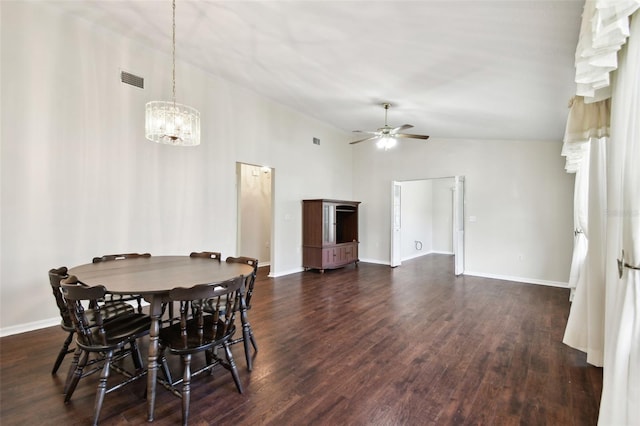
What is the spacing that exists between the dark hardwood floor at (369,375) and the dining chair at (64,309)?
0.21m

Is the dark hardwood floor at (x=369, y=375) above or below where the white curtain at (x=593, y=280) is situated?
below

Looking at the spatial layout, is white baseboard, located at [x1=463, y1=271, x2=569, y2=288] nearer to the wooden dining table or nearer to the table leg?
the wooden dining table

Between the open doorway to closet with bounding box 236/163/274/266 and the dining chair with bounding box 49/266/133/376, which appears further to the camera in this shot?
the open doorway to closet with bounding box 236/163/274/266

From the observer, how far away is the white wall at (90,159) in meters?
3.15

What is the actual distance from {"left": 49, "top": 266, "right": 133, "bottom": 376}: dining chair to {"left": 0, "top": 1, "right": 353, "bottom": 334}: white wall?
1.31 metres

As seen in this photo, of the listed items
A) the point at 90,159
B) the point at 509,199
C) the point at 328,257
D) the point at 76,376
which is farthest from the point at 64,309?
the point at 509,199

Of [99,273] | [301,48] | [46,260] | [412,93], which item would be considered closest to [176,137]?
[99,273]

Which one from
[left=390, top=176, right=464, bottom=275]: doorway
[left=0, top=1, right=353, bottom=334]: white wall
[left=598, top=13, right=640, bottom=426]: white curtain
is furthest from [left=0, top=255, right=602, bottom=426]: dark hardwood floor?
[left=390, top=176, right=464, bottom=275]: doorway

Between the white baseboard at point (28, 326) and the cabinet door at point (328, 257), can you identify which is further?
the cabinet door at point (328, 257)

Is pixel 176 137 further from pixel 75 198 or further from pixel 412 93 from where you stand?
pixel 412 93

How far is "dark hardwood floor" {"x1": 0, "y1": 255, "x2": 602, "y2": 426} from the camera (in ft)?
6.37

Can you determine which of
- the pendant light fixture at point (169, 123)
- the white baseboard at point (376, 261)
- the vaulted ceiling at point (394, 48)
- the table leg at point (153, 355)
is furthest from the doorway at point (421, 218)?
the table leg at point (153, 355)

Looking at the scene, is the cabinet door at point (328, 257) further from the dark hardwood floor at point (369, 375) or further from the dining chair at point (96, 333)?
the dining chair at point (96, 333)

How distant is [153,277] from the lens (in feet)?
7.54
